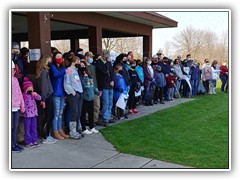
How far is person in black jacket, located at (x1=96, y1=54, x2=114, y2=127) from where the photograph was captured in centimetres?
711

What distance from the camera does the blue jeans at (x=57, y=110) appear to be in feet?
19.2

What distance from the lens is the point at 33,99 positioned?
5617 millimetres

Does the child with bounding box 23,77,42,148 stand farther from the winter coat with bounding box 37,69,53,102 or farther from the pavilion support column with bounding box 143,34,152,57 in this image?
the pavilion support column with bounding box 143,34,152,57

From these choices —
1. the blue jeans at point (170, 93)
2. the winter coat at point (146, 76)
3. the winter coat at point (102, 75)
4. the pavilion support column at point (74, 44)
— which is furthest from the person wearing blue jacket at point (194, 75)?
the winter coat at point (102, 75)

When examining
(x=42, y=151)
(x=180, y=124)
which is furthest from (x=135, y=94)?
(x=42, y=151)

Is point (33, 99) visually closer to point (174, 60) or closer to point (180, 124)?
point (180, 124)

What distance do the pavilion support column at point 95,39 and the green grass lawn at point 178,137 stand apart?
2.63 m

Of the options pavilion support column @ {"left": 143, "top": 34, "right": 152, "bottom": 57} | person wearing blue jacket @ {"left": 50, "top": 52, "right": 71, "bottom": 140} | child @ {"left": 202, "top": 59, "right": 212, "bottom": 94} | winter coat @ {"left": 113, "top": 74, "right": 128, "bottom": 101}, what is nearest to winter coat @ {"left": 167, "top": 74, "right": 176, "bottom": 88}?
pavilion support column @ {"left": 143, "top": 34, "right": 152, "bottom": 57}

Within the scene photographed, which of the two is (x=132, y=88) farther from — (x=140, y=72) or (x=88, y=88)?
(x=88, y=88)

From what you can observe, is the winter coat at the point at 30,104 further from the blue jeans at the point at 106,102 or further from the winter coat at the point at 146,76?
the winter coat at the point at 146,76

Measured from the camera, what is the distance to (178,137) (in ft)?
21.2

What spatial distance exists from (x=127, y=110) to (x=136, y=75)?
101 centimetres

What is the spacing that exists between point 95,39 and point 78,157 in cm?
514
